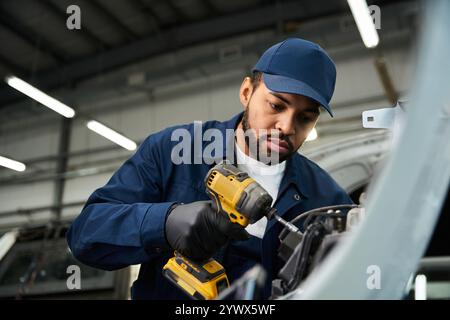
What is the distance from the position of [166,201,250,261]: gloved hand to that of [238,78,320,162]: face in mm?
347

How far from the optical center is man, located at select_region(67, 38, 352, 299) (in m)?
1.14

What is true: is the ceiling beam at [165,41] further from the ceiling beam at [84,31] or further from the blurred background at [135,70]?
the ceiling beam at [84,31]

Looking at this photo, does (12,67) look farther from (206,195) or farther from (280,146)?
(280,146)

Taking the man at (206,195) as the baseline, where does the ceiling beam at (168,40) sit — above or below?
above

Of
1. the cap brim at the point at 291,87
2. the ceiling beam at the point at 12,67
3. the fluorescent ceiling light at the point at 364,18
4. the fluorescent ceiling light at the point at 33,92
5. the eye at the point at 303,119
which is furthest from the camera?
the ceiling beam at the point at 12,67

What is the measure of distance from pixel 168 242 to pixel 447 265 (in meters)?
1.35

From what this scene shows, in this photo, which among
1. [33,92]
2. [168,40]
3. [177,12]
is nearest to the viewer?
[33,92]

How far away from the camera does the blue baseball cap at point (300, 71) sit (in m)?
1.30

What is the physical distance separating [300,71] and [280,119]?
0.16 metres

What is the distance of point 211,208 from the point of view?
3.79 feet

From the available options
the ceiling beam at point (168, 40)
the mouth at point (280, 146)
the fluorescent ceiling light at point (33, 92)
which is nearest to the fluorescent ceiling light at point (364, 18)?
the ceiling beam at point (168, 40)

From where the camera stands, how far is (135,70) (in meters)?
8.64

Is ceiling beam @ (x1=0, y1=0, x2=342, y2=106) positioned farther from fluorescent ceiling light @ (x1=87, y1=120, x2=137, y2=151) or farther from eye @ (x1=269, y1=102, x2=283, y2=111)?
eye @ (x1=269, y1=102, x2=283, y2=111)

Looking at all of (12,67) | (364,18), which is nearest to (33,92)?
(12,67)
